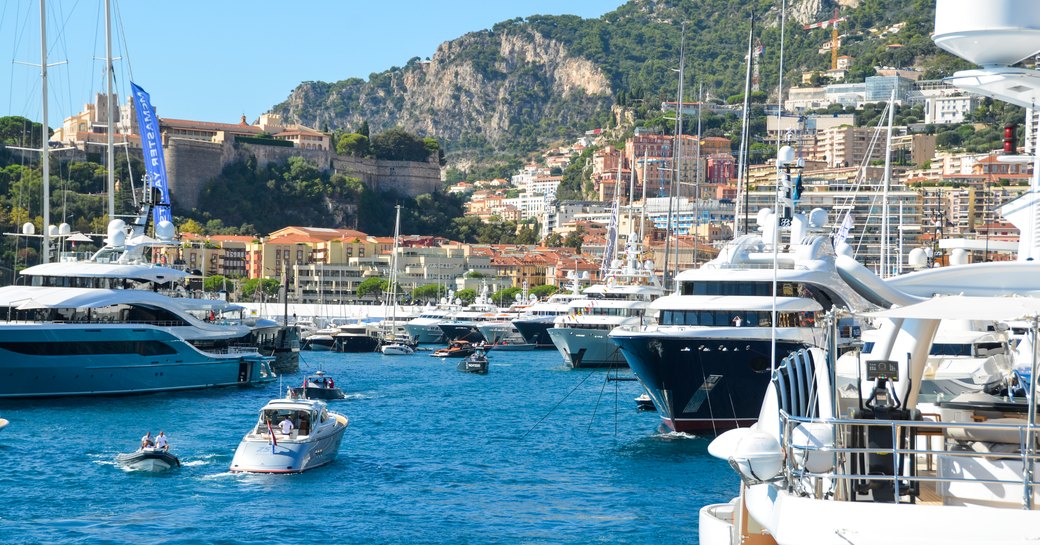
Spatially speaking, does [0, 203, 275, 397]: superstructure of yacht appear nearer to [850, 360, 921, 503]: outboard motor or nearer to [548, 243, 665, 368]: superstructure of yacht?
[548, 243, 665, 368]: superstructure of yacht

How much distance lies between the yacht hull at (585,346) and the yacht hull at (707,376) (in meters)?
32.3

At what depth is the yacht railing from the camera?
9.21 metres

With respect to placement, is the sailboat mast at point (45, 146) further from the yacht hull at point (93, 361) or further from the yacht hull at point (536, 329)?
the yacht hull at point (536, 329)

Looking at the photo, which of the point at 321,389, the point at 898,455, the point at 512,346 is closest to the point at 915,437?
the point at 898,455

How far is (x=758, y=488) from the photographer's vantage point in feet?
35.0

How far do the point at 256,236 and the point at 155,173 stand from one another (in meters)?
113

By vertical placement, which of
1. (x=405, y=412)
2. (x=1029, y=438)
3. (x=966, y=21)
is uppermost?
(x=966, y=21)

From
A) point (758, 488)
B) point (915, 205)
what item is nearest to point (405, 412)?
point (758, 488)

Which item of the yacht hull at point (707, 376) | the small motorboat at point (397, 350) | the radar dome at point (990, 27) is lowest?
the small motorboat at point (397, 350)

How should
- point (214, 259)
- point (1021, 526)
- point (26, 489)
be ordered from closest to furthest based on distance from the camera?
point (1021, 526)
point (26, 489)
point (214, 259)

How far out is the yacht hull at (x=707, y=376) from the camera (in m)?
31.0

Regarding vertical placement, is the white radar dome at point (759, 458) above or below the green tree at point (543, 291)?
above

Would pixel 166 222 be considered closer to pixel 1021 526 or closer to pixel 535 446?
pixel 535 446

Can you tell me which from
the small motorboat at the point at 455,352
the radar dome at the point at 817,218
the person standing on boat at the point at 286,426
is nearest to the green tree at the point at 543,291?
the small motorboat at the point at 455,352
